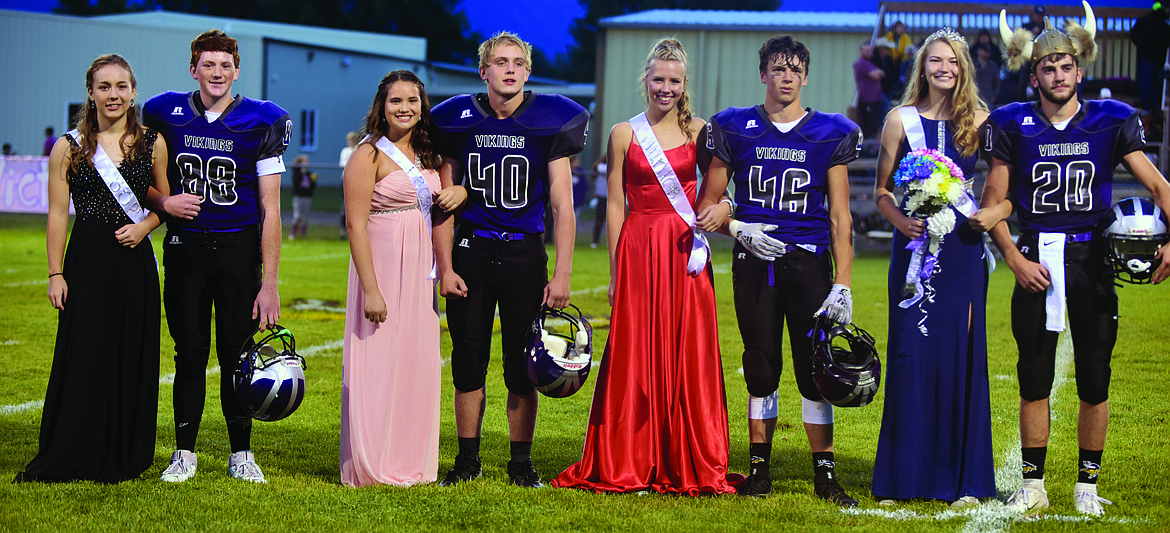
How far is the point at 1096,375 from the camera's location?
470 cm

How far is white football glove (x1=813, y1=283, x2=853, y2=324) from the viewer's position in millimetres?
4699

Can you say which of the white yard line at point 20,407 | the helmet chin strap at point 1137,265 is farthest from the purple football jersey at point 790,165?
the white yard line at point 20,407

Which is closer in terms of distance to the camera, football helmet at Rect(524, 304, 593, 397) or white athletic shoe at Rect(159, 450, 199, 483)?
football helmet at Rect(524, 304, 593, 397)

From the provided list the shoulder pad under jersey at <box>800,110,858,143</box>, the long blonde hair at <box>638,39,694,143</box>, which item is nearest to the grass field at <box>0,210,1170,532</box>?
the shoulder pad under jersey at <box>800,110,858,143</box>

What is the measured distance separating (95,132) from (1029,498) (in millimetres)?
4539

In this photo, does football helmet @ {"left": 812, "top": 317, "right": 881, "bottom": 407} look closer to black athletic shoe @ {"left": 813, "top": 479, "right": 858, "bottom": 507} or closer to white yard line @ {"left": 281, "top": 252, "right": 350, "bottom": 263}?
black athletic shoe @ {"left": 813, "top": 479, "right": 858, "bottom": 507}

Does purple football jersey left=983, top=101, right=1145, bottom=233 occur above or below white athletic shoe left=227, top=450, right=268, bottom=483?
above

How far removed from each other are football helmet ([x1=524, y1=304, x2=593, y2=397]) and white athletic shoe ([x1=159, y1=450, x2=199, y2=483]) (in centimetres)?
172

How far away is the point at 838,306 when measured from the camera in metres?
4.70

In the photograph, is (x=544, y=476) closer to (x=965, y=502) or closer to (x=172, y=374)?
(x=965, y=502)

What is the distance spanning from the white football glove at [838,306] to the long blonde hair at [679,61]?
0.98 meters

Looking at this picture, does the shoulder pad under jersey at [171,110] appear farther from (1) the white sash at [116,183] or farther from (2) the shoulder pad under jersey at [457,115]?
(2) the shoulder pad under jersey at [457,115]

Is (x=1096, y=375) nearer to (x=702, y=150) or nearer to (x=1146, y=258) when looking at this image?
(x=1146, y=258)

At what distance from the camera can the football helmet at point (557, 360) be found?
190 inches
